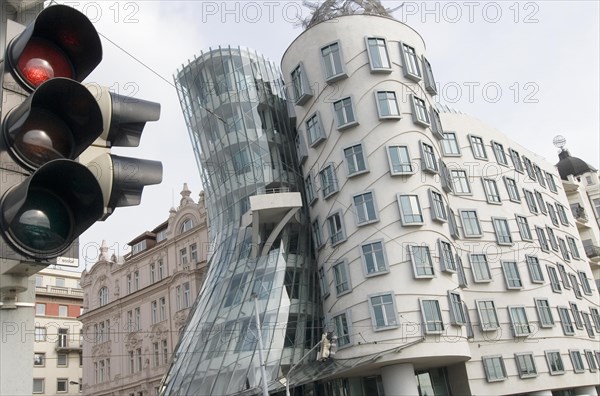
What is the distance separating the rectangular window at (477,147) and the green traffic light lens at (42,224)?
120 feet

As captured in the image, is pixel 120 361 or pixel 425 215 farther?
pixel 120 361

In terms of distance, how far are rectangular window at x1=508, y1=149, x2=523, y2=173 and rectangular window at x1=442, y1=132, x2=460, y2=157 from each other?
18.4 ft

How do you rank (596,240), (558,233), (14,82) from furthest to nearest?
(596,240) < (558,233) < (14,82)

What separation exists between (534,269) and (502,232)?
297cm

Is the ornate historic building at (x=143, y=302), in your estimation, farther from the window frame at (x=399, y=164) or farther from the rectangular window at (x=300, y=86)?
the window frame at (x=399, y=164)

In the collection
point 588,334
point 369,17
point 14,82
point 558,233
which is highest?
point 369,17

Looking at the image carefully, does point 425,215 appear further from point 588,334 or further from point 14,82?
point 14,82

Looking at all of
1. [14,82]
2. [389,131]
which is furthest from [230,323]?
[14,82]

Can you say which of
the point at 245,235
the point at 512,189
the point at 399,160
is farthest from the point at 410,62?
the point at 245,235

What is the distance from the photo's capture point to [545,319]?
114 feet

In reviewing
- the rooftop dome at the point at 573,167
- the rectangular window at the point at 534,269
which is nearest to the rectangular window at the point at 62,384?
the rectangular window at the point at 534,269

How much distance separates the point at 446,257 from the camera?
29344mm

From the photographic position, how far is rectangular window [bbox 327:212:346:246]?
3046cm

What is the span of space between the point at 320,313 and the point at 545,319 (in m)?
13.3
